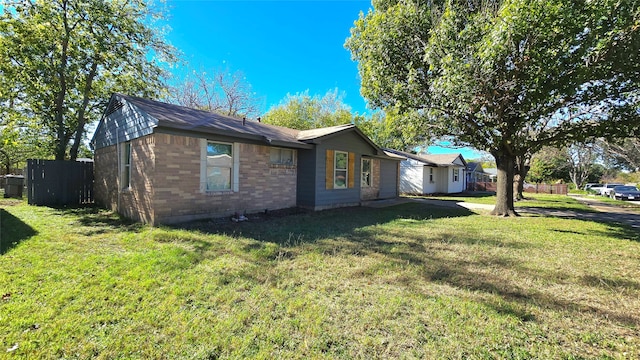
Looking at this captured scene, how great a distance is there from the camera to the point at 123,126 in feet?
29.0

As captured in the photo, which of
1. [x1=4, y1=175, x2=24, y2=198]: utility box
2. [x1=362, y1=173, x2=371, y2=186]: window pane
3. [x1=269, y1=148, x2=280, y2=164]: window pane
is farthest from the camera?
[x1=362, y1=173, x2=371, y2=186]: window pane

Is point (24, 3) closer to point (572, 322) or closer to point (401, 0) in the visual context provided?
point (401, 0)

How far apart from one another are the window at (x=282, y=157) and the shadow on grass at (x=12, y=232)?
6.26 metres

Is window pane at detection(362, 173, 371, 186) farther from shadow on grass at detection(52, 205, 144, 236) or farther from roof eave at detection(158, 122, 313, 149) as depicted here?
shadow on grass at detection(52, 205, 144, 236)

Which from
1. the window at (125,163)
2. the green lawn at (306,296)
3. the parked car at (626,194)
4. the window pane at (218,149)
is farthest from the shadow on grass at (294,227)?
the parked car at (626,194)

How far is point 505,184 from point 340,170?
266 inches

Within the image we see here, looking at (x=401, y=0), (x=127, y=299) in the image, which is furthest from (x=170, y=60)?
(x=127, y=299)

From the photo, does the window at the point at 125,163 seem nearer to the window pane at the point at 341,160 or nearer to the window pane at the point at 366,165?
the window pane at the point at 341,160

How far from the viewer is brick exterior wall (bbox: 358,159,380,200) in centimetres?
1524

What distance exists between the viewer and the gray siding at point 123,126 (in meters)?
7.41

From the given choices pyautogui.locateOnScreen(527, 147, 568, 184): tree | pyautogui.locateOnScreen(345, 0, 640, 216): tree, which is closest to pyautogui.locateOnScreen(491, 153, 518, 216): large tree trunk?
pyautogui.locateOnScreen(345, 0, 640, 216): tree

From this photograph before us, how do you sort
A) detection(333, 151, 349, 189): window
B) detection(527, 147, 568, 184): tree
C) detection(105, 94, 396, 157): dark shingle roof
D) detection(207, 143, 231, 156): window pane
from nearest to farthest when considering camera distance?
detection(105, 94, 396, 157): dark shingle roof < detection(207, 143, 231, 156): window pane < detection(333, 151, 349, 189): window < detection(527, 147, 568, 184): tree

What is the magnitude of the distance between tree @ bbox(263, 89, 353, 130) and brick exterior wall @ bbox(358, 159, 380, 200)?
1612 cm

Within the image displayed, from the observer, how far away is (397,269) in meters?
4.49
